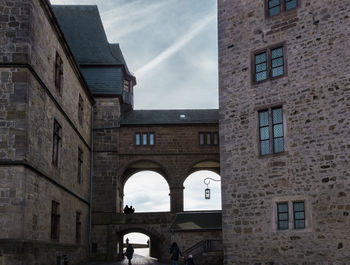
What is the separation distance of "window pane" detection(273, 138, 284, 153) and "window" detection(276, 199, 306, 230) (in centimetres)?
172

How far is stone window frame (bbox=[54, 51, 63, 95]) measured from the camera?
66.8 ft

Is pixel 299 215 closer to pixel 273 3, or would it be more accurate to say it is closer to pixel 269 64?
pixel 269 64

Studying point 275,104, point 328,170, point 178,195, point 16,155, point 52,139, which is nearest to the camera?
point 16,155

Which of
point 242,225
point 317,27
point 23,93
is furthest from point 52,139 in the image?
point 317,27

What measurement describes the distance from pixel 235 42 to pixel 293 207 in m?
6.36

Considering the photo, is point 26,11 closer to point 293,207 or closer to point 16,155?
point 16,155

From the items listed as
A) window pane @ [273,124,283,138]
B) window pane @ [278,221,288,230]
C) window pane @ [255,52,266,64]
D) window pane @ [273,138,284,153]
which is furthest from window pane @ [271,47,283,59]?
window pane @ [278,221,288,230]

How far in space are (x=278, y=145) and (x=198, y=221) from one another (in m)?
9.59

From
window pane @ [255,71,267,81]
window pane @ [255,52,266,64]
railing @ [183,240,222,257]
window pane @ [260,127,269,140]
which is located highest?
window pane @ [255,52,266,64]

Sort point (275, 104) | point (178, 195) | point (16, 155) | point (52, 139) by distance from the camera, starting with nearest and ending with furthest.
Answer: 1. point (16, 155)
2. point (275, 104)
3. point (52, 139)
4. point (178, 195)

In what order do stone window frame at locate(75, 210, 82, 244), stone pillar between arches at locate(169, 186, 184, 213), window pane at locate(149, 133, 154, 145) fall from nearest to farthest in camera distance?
stone window frame at locate(75, 210, 82, 244)
stone pillar between arches at locate(169, 186, 184, 213)
window pane at locate(149, 133, 154, 145)

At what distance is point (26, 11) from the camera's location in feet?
52.3

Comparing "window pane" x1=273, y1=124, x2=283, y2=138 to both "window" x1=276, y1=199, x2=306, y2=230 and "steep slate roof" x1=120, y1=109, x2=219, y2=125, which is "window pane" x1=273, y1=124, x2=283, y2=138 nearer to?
"window" x1=276, y1=199, x2=306, y2=230

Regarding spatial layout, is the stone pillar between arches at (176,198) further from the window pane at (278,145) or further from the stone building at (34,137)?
the window pane at (278,145)
